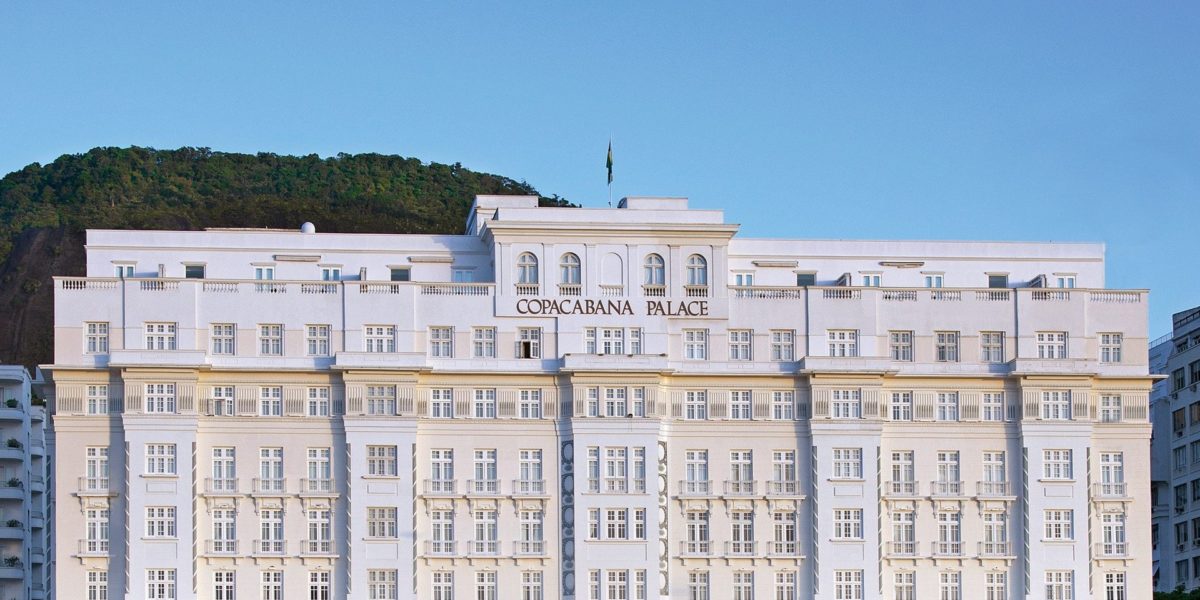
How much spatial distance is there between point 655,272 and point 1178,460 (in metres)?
44.2

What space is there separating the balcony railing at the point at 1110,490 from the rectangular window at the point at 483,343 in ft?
86.7

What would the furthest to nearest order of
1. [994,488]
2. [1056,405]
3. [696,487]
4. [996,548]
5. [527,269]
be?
[1056,405] < [527,269] < [994,488] < [996,548] < [696,487]

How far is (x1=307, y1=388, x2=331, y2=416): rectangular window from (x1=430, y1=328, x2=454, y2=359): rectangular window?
485 centimetres

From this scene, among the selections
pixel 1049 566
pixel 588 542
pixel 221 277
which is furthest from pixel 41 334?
pixel 1049 566

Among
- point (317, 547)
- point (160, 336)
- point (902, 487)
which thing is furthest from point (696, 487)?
point (160, 336)

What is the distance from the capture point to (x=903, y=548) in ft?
307

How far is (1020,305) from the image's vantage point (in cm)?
9619

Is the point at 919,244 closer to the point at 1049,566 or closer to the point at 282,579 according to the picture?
the point at 1049,566

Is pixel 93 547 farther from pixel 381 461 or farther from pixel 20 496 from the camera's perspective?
pixel 20 496

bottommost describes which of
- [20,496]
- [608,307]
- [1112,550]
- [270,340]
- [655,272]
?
[1112,550]

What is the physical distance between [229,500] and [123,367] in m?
7.01

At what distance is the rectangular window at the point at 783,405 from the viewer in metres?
94.6

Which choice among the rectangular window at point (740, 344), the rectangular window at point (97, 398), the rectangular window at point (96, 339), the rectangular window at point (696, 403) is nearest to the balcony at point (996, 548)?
the rectangular window at point (740, 344)

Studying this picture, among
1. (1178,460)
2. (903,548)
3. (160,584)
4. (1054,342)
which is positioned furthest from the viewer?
(1178,460)
